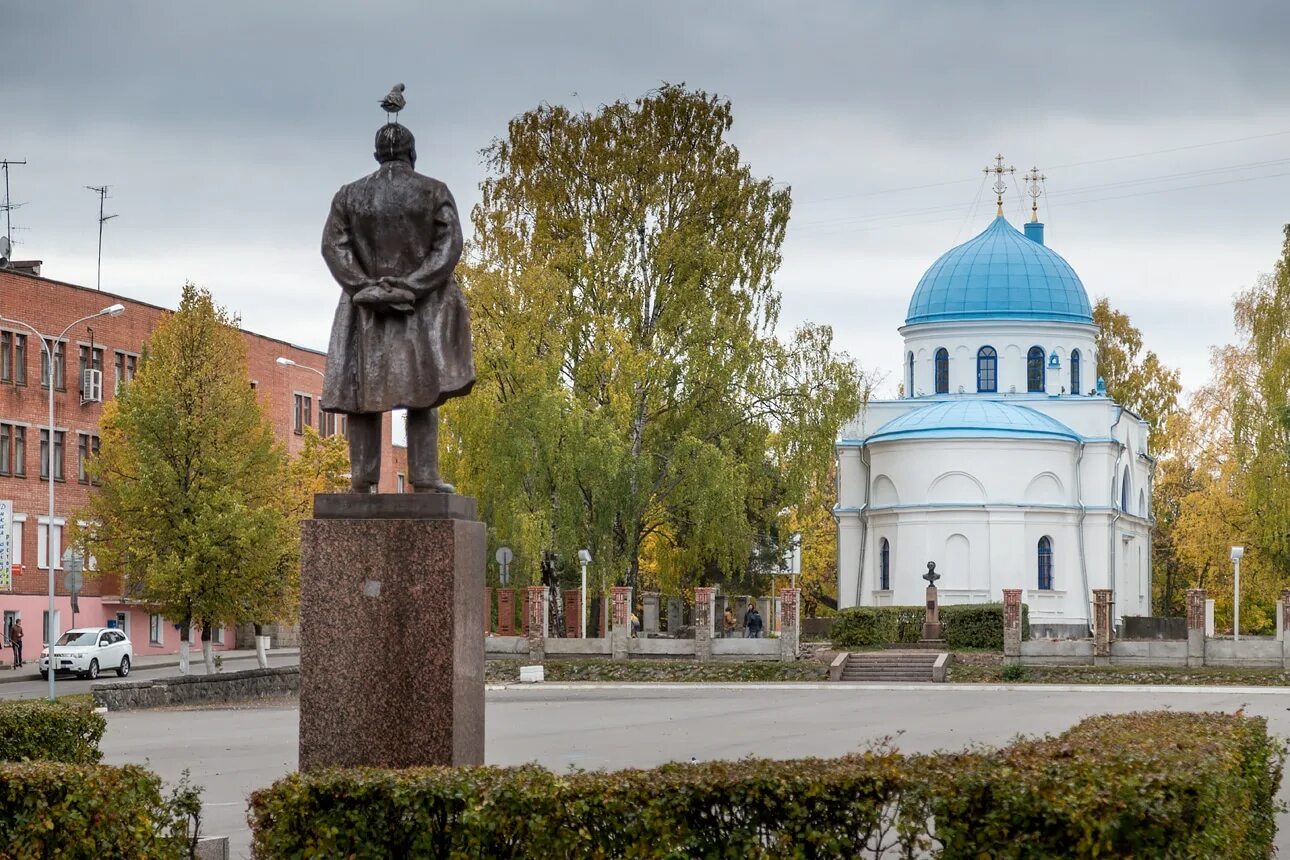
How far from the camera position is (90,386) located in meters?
61.8

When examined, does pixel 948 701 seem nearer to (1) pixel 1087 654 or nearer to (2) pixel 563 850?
(1) pixel 1087 654

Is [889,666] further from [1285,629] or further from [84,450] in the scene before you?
[84,450]

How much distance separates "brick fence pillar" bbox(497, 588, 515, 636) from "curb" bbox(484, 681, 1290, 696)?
547 cm

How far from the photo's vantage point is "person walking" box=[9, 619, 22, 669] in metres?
53.8

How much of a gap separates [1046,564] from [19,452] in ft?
111

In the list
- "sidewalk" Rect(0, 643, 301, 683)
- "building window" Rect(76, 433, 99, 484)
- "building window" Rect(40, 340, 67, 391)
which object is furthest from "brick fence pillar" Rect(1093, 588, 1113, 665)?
"building window" Rect(40, 340, 67, 391)

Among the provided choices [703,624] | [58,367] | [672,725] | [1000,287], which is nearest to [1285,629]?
[703,624]

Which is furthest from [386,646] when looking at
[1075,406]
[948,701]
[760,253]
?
[1075,406]

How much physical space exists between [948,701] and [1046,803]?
29384 mm

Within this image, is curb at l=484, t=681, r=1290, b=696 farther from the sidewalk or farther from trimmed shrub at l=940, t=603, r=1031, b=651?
the sidewalk

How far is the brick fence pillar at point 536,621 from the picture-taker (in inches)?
2003

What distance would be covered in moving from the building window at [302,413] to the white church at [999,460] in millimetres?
21980

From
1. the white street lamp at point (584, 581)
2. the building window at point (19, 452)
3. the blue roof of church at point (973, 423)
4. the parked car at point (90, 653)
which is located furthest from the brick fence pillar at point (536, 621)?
the blue roof of church at point (973, 423)

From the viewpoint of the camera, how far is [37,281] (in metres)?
59.2
